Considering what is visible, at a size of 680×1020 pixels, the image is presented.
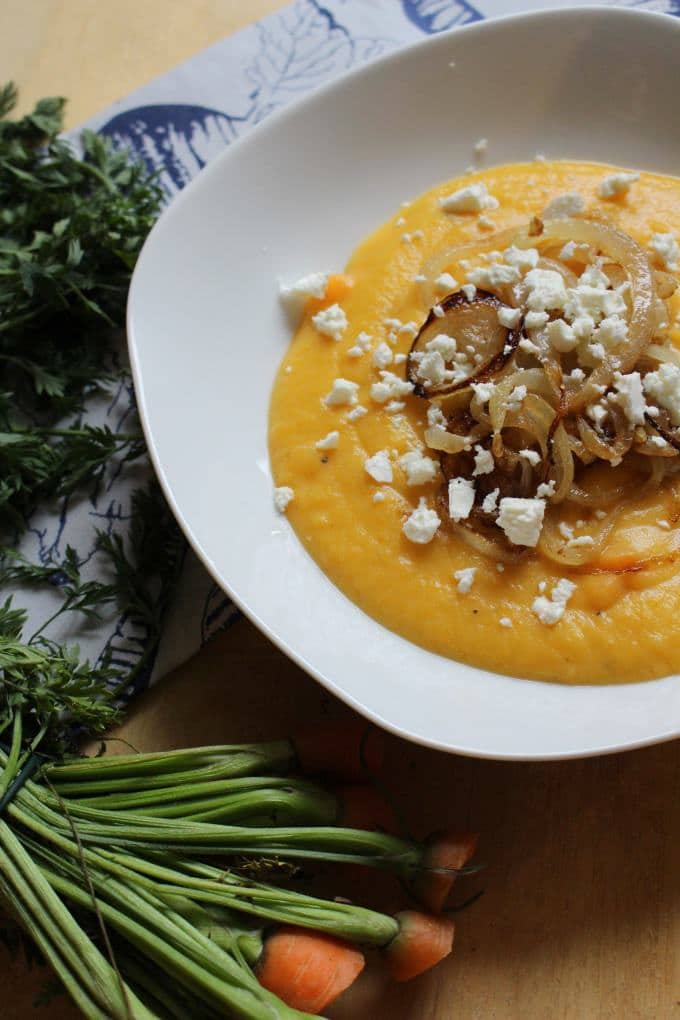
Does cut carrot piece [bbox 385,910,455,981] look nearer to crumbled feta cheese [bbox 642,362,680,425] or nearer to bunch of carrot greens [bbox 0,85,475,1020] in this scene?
bunch of carrot greens [bbox 0,85,475,1020]

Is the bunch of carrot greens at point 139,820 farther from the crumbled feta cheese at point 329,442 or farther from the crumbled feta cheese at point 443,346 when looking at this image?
the crumbled feta cheese at point 443,346

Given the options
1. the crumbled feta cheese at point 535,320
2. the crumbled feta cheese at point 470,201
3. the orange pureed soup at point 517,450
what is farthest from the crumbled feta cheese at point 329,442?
the crumbled feta cheese at point 470,201

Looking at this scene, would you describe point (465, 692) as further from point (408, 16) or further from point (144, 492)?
point (408, 16)

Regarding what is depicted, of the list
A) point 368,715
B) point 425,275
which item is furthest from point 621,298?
point 368,715

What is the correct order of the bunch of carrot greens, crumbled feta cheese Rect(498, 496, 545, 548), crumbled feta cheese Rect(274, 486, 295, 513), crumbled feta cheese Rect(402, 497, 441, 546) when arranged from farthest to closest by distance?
crumbled feta cheese Rect(274, 486, 295, 513) → crumbled feta cheese Rect(402, 497, 441, 546) → crumbled feta cheese Rect(498, 496, 545, 548) → the bunch of carrot greens

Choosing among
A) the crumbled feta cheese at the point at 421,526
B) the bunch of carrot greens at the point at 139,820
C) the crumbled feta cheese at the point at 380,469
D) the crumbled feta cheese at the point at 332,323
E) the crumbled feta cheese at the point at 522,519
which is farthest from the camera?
the crumbled feta cheese at the point at 332,323

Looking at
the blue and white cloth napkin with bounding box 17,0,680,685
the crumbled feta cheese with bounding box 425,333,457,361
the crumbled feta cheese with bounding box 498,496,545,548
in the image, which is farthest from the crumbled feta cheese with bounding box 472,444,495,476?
the blue and white cloth napkin with bounding box 17,0,680,685
